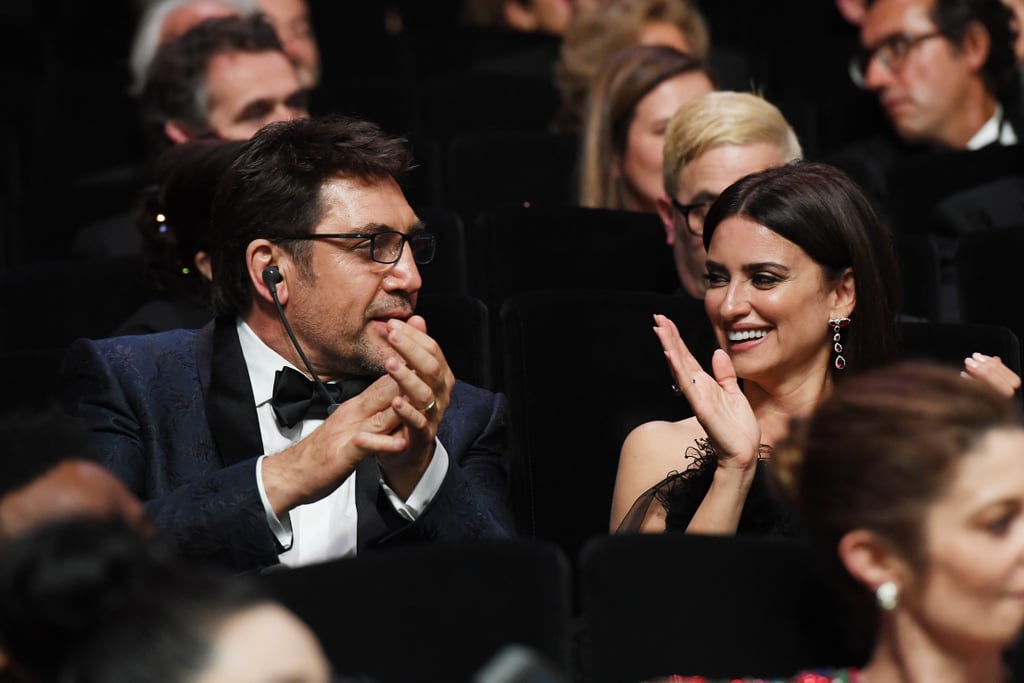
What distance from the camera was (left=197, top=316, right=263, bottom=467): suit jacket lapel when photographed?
238 centimetres

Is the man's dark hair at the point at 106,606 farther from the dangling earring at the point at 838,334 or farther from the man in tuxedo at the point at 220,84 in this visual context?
the man in tuxedo at the point at 220,84

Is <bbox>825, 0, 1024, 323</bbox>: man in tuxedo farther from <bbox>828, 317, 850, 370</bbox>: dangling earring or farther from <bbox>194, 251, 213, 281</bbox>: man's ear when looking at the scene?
<bbox>194, 251, 213, 281</bbox>: man's ear

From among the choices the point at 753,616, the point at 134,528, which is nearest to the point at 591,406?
the point at 753,616

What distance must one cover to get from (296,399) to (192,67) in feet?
5.22

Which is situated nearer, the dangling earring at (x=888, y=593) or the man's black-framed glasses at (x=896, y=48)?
the dangling earring at (x=888, y=593)

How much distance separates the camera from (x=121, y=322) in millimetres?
3115

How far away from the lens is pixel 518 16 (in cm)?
574

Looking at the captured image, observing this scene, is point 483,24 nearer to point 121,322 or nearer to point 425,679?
point 121,322

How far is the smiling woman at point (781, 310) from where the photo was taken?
2434mm

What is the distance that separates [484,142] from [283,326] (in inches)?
66.2

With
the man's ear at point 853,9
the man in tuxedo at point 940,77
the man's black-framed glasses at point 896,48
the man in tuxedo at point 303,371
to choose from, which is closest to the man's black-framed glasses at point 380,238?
the man in tuxedo at point 303,371

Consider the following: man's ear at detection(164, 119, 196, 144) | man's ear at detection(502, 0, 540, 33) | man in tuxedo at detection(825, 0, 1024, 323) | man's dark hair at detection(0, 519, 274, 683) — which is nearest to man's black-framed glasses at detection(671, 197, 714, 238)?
man in tuxedo at detection(825, 0, 1024, 323)

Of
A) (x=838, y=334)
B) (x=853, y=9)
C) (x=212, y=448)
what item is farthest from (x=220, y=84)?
(x=853, y=9)

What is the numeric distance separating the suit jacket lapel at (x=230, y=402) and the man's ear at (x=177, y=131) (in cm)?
133
